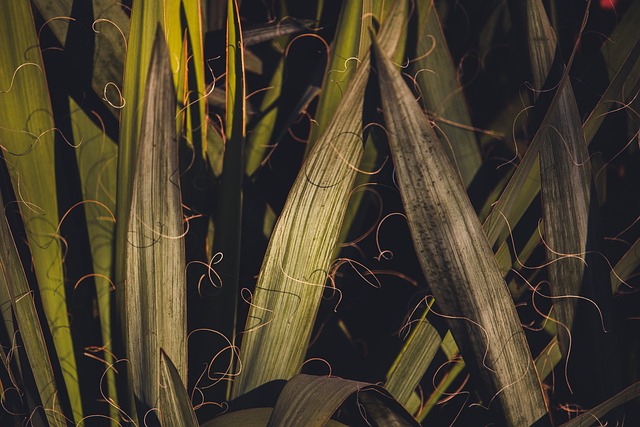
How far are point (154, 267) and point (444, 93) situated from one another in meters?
0.38

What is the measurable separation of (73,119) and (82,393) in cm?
30

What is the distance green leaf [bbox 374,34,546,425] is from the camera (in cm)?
45

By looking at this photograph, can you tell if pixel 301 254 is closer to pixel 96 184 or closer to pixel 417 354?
pixel 417 354

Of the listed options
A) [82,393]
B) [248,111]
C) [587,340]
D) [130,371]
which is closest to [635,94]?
[587,340]

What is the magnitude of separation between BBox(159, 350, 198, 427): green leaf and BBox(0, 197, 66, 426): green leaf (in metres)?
0.17

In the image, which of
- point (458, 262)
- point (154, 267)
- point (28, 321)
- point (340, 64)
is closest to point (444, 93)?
point (340, 64)

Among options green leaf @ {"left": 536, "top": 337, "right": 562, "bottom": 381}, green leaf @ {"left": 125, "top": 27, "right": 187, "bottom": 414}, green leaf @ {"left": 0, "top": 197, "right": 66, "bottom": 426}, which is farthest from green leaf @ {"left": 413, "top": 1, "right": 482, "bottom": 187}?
green leaf @ {"left": 0, "top": 197, "right": 66, "bottom": 426}

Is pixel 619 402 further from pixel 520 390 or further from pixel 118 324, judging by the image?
pixel 118 324

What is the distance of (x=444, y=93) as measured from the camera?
679 mm

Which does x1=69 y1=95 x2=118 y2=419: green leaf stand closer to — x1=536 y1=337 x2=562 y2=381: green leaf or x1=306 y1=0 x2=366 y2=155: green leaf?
x1=306 y1=0 x2=366 y2=155: green leaf

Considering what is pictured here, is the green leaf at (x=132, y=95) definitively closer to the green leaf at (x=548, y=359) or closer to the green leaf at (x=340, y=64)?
the green leaf at (x=340, y=64)

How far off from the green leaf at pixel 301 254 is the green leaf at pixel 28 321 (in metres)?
0.18

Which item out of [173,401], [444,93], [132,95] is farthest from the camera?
[444,93]

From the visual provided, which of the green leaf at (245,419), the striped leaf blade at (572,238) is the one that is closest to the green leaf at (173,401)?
the green leaf at (245,419)
